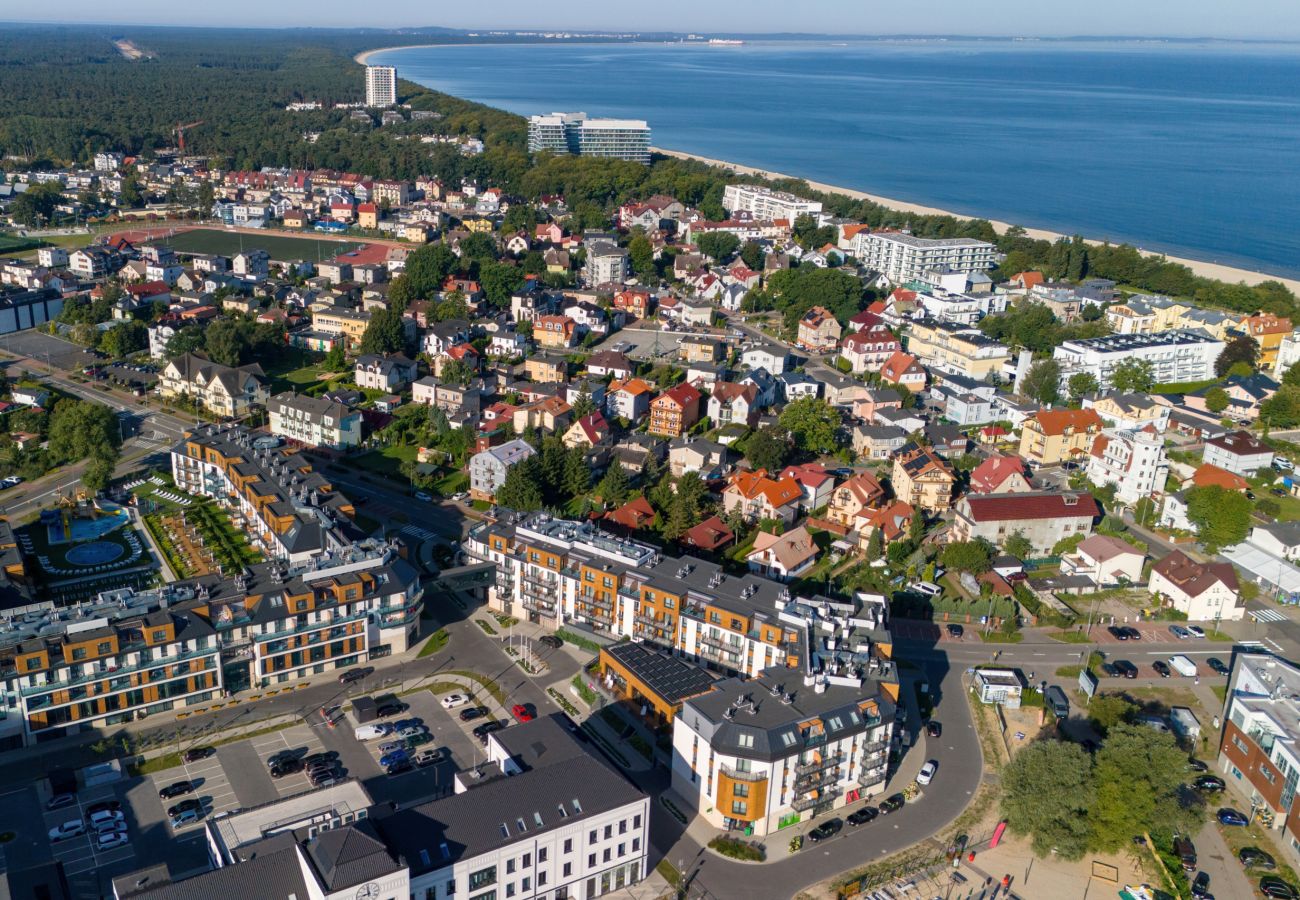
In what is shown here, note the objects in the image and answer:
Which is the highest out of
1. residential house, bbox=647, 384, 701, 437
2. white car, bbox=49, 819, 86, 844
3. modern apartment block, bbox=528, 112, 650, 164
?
modern apartment block, bbox=528, 112, 650, 164

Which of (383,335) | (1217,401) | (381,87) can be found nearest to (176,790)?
(383,335)

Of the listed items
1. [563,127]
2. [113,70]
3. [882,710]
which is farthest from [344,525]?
[113,70]

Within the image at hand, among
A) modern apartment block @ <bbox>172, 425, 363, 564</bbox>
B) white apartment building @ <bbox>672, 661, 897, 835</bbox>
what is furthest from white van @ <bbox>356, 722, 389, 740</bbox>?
white apartment building @ <bbox>672, 661, 897, 835</bbox>

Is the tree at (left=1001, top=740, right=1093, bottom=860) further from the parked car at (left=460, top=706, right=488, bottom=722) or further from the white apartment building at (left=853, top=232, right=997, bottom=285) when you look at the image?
the white apartment building at (left=853, top=232, right=997, bottom=285)

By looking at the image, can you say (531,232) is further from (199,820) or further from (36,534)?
(199,820)

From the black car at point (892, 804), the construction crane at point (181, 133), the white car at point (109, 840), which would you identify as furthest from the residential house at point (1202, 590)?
the construction crane at point (181, 133)

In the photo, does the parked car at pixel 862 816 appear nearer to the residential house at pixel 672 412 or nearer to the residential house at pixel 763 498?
the residential house at pixel 763 498

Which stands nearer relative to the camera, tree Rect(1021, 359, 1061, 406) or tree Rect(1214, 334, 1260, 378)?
tree Rect(1021, 359, 1061, 406)

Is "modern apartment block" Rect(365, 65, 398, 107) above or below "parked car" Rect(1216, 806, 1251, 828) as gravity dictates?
above
